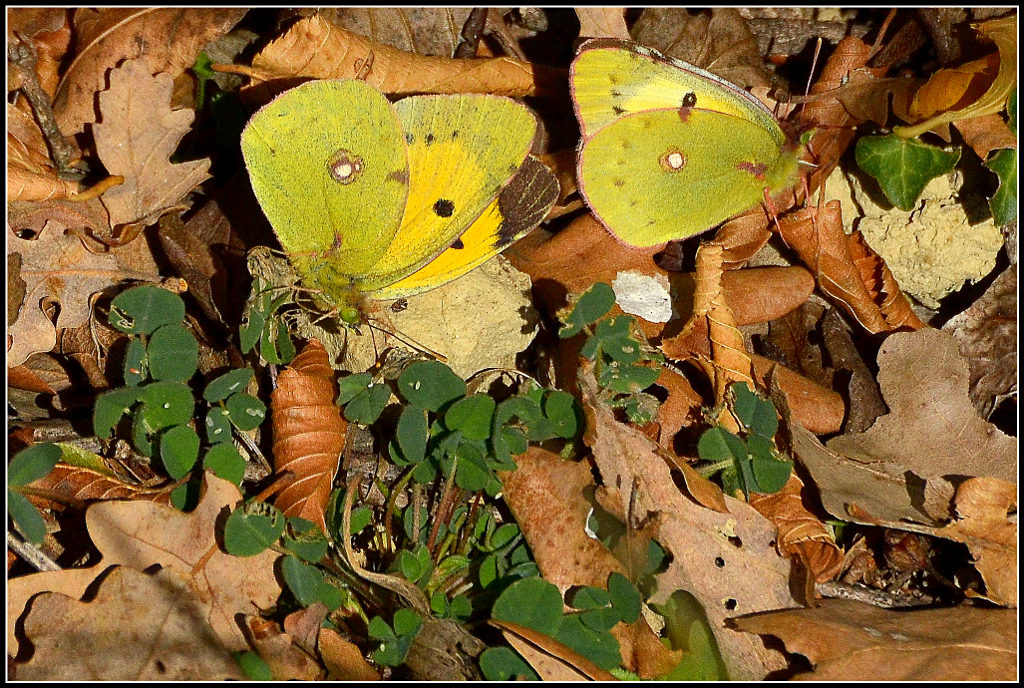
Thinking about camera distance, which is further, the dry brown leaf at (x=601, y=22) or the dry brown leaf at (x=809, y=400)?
the dry brown leaf at (x=601, y=22)

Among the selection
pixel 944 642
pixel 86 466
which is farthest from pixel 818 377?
pixel 86 466

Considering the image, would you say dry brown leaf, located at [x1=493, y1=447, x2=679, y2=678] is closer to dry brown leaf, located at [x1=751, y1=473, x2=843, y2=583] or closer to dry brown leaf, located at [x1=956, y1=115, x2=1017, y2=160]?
dry brown leaf, located at [x1=751, y1=473, x2=843, y2=583]

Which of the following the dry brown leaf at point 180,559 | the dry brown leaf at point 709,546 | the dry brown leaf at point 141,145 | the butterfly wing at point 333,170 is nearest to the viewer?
the dry brown leaf at point 180,559

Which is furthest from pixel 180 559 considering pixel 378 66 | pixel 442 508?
pixel 378 66

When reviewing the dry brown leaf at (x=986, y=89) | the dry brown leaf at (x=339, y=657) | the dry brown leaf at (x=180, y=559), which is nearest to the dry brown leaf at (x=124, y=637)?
the dry brown leaf at (x=180, y=559)

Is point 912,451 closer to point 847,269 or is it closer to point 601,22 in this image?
point 847,269

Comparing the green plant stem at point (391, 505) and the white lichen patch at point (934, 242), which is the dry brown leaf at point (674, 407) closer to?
the green plant stem at point (391, 505)
